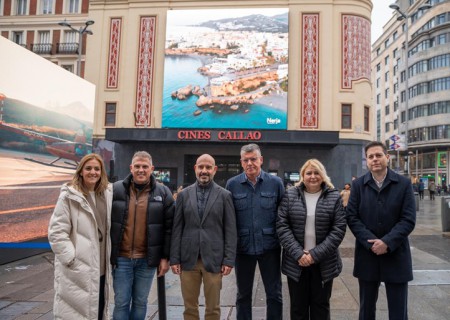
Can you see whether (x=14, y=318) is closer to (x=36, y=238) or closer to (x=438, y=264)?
(x=36, y=238)

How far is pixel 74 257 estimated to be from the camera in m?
3.22

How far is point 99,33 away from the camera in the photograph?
82.5ft

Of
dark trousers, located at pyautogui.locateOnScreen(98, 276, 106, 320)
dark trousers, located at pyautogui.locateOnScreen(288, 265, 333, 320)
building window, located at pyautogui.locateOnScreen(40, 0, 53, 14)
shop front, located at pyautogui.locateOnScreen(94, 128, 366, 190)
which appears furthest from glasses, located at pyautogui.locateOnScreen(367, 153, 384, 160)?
building window, located at pyautogui.locateOnScreen(40, 0, 53, 14)

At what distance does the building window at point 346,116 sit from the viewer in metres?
23.7

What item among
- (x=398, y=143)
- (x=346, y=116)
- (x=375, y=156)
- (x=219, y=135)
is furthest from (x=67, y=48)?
(x=375, y=156)

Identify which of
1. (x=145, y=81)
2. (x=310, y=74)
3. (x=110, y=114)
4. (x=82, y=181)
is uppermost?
(x=310, y=74)

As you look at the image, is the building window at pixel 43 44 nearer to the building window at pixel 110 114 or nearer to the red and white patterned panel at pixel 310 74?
the building window at pixel 110 114

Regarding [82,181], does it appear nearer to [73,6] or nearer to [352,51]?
[352,51]

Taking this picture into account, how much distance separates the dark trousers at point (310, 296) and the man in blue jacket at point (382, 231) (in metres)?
0.45

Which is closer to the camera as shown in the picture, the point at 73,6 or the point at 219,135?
the point at 219,135

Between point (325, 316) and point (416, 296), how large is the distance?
7.67 ft

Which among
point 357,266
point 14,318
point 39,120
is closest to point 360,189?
point 357,266

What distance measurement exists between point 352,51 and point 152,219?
22982 mm

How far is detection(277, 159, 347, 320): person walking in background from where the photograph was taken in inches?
143
